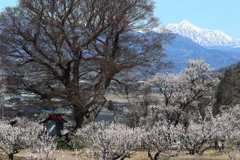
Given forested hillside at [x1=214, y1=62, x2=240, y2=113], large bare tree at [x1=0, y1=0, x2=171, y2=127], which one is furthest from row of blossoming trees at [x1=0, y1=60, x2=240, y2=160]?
forested hillside at [x1=214, y1=62, x2=240, y2=113]

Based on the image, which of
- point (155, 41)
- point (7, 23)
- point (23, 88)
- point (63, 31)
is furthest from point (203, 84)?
point (7, 23)

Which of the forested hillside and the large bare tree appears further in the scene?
the forested hillside

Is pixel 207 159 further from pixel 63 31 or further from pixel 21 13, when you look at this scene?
Result: pixel 21 13

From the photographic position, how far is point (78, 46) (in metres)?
19.5

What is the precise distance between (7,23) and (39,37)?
233cm

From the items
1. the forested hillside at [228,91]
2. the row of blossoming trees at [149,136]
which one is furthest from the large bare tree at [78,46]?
the forested hillside at [228,91]

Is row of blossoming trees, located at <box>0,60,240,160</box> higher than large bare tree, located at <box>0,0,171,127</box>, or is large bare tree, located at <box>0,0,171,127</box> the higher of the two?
large bare tree, located at <box>0,0,171,127</box>

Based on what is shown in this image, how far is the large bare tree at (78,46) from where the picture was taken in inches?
763

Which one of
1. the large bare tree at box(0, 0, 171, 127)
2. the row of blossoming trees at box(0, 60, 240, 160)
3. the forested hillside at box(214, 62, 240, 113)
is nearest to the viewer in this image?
the row of blossoming trees at box(0, 60, 240, 160)

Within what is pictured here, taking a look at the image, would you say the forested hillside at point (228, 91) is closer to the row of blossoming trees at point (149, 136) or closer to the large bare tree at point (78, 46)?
the row of blossoming trees at point (149, 136)

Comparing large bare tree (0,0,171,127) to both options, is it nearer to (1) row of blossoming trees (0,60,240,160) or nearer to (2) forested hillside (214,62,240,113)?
(1) row of blossoming trees (0,60,240,160)

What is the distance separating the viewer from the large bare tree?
63.6ft

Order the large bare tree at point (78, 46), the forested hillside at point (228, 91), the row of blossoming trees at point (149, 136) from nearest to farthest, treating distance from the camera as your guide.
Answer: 1. the row of blossoming trees at point (149, 136)
2. the large bare tree at point (78, 46)
3. the forested hillside at point (228, 91)

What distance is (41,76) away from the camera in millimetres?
21516
